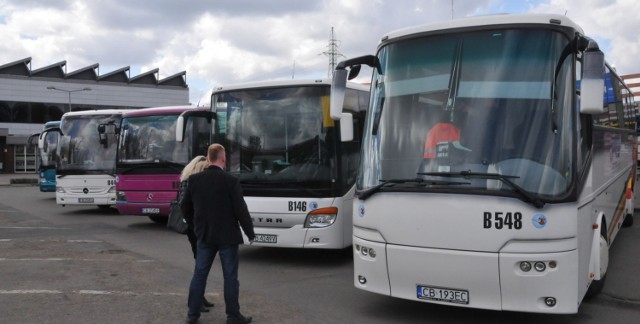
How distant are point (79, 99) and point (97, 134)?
51.0m

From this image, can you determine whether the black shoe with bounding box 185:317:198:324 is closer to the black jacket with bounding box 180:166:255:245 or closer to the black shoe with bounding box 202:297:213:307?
the black shoe with bounding box 202:297:213:307

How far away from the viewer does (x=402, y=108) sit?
610cm

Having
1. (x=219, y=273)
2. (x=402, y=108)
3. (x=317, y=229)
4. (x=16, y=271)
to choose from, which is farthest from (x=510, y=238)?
(x=16, y=271)

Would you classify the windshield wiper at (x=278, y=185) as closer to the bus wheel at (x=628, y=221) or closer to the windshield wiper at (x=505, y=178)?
the windshield wiper at (x=505, y=178)

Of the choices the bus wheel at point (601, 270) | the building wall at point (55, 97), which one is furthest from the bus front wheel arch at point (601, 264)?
the building wall at point (55, 97)

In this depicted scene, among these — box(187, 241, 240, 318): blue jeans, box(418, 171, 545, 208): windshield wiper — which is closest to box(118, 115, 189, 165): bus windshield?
box(187, 241, 240, 318): blue jeans

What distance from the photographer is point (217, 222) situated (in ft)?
19.1

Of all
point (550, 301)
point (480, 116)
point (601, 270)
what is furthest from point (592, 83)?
point (601, 270)

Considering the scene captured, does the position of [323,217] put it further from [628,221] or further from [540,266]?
[628,221]

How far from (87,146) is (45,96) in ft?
164

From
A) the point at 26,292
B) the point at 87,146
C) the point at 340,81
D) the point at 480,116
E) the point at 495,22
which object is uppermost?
the point at 495,22

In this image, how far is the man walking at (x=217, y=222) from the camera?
5832 mm

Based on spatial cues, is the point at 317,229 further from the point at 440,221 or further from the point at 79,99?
the point at 79,99

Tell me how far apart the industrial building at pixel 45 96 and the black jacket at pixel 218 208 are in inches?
2183
